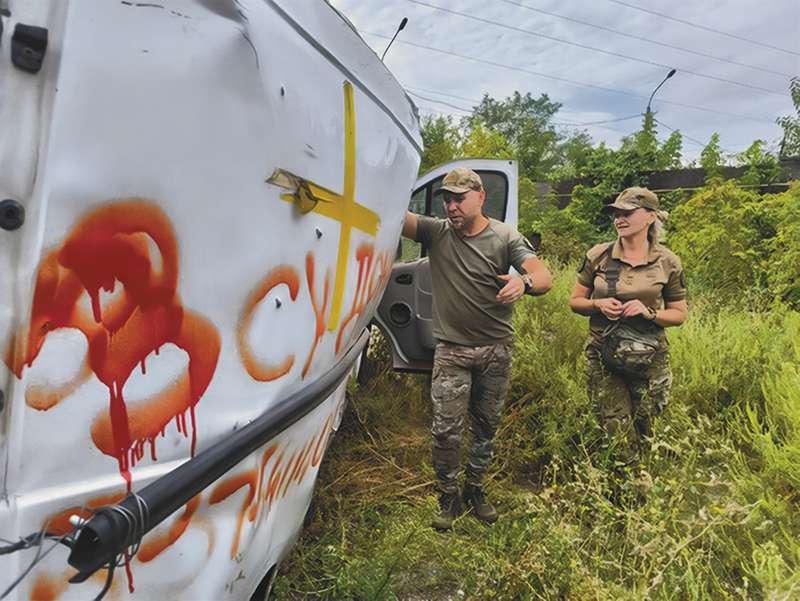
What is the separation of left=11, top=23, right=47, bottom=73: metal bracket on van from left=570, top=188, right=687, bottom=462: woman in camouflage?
2.80m

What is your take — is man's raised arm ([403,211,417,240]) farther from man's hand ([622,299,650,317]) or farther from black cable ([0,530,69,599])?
black cable ([0,530,69,599])

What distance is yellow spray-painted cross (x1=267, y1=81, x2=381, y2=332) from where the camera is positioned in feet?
4.87

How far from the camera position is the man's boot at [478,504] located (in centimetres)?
321

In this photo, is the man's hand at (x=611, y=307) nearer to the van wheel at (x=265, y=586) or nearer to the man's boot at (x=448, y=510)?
the man's boot at (x=448, y=510)

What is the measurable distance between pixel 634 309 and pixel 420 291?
1534mm

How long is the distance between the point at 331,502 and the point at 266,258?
2.20 meters

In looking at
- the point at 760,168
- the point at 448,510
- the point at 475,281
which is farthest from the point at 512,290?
the point at 760,168

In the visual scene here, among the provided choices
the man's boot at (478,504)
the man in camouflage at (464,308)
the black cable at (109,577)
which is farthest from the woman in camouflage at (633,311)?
the black cable at (109,577)

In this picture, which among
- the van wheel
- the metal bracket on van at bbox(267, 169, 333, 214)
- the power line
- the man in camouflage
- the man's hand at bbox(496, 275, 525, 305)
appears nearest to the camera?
the metal bracket on van at bbox(267, 169, 333, 214)

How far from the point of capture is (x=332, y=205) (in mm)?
1681

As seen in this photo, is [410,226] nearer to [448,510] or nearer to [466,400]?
[466,400]

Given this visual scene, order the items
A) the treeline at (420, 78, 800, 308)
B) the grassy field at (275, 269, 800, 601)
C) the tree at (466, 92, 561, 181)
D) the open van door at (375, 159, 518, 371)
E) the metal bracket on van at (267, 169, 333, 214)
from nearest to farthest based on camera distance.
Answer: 1. the metal bracket on van at (267, 169, 333, 214)
2. the grassy field at (275, 269, 800, 601)
3. the open van door at (375, 159, 518, 371)
4. the treeline at (420, 78, 800, 308)
5. the tree at (466, 92, 561, 181)

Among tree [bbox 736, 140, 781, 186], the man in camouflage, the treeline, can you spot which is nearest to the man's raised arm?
the man in camouflage

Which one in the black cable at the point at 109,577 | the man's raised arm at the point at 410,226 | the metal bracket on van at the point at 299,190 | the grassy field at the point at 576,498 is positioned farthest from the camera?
the man's raised arm at the point at 410,226
